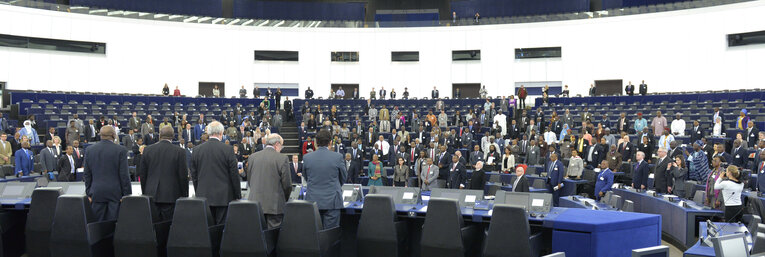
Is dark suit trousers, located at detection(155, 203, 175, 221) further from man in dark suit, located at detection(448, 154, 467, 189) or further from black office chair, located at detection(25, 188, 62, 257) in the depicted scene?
man in dark suit, located at detection(448, 154, 467, 189)

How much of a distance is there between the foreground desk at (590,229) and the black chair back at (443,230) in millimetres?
599

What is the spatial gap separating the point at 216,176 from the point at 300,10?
29.9 meters

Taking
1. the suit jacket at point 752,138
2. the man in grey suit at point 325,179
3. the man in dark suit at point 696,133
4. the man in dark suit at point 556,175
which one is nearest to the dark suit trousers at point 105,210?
the man in grey suit at point 325,179

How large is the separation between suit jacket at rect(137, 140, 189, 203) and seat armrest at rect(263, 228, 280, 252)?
1319 mm

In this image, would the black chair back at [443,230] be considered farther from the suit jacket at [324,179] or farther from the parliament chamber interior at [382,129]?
the suit jacket at [324,179]

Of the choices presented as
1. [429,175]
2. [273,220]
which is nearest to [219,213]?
[273,220]

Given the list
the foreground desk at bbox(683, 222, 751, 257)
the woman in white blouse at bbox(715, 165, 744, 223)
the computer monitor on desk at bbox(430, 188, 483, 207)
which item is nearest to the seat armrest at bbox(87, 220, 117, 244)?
the computer monitor on desk at bbox(430, 188, 483, 207)

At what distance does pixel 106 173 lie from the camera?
6.95m

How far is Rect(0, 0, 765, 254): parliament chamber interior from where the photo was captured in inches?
258

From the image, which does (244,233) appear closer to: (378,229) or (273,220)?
(273,220)

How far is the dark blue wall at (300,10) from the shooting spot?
115 ft

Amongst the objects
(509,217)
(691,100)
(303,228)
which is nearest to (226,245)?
(303,228)

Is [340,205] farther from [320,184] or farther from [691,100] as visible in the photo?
[691,100]

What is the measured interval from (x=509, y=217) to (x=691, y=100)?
20641 mm
